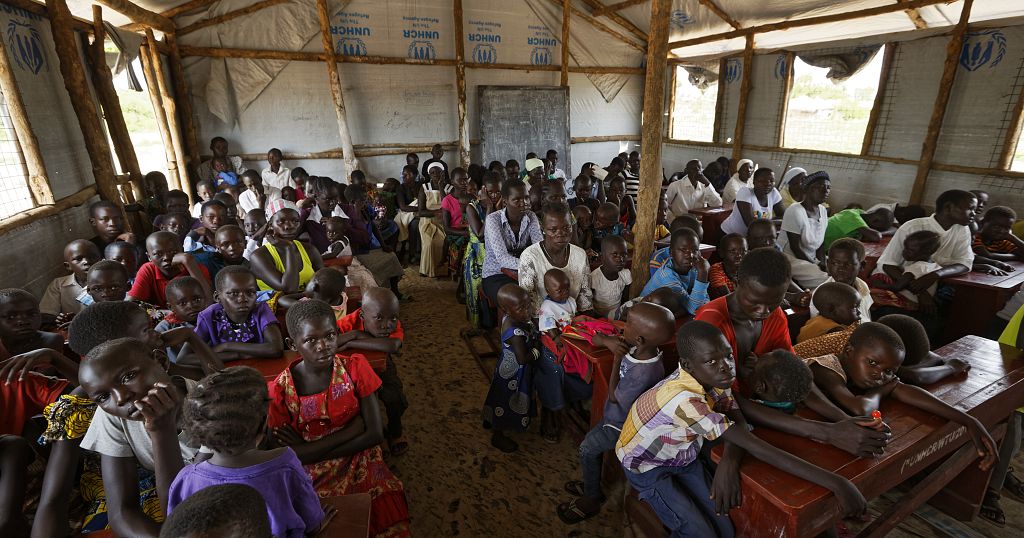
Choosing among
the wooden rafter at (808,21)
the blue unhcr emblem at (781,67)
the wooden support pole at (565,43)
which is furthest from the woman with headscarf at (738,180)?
the wooden support pole at (565,43)

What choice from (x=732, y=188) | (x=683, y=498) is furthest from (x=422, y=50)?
(x=683, y=498)

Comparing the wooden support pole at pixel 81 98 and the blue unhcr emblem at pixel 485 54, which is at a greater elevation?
the blue unhcr emblem at pixel 485 54

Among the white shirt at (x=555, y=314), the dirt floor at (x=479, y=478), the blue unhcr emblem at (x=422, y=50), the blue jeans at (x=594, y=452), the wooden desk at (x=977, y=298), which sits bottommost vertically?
the dirt floor at (x=479, y=478)

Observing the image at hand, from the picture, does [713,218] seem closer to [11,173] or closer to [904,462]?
[904,462]

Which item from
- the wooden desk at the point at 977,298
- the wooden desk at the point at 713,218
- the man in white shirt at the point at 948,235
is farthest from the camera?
the wooden desk at the point at 713,218

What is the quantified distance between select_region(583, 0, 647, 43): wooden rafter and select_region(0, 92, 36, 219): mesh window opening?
30.2 ft

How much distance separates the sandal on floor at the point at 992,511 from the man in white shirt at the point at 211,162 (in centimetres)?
913

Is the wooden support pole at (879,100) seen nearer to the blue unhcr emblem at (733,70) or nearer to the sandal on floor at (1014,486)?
the blue unhcr emblem at (733,70)

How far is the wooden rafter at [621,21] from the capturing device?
962 centimetres

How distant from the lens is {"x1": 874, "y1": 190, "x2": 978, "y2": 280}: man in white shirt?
11.9 feet

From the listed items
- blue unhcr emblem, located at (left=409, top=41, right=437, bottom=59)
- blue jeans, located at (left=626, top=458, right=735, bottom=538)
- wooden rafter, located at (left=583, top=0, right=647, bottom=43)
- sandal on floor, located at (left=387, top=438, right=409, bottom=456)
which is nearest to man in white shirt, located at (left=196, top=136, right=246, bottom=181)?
blue unhcr emblem, located at (left=409, top=41, right=437, bottom=59)

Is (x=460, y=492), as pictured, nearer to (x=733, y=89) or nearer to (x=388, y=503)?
(x=388, y=503)

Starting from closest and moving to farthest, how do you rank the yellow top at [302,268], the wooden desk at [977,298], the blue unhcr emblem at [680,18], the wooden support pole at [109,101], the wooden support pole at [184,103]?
the yellow top at [302,268], the wooden desk at [977,298], the wooden support pole at [109,101], the wooden support pole at [184,103], the blue unhcr emblem at [680,18]

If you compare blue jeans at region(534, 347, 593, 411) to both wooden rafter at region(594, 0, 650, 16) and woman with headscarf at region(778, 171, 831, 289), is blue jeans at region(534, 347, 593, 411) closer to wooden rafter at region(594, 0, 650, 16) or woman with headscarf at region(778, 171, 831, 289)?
woman with headscarf at region(778, 171, 831, 289)
